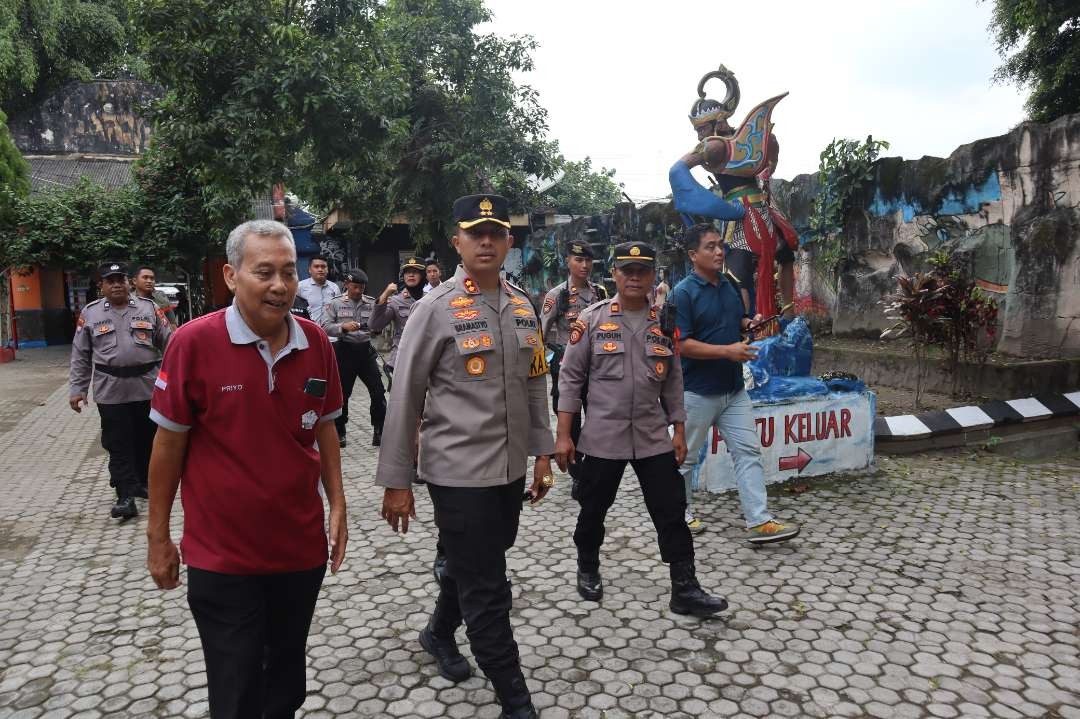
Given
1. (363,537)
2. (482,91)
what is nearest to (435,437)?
(363,537)

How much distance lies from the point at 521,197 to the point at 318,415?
51.5 feet

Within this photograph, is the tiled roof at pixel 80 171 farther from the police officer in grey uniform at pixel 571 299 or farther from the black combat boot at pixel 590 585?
the black combat boot at pixel 590 585

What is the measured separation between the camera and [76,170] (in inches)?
990

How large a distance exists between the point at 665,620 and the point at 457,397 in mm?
1579

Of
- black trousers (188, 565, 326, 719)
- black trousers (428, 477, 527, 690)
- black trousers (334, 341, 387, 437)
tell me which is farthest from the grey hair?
black trousers (334, 341, 387, 437)

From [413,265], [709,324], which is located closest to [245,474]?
[709,324]

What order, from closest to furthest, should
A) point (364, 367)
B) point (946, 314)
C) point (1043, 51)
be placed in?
point (364, 367)
point (946, 314)
point (1043, 51)

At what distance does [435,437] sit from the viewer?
276cm

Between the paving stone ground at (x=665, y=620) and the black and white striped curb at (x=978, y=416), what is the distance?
3.37 feet

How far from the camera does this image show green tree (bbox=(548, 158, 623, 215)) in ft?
102

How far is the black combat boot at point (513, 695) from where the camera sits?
103 inches

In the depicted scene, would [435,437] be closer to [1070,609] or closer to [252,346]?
[252,346]

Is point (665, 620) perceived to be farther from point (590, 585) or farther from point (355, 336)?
point (355, 336)

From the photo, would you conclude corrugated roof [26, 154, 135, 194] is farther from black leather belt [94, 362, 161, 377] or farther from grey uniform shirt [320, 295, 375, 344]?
black leather belt [94, 362, 161, 377]
